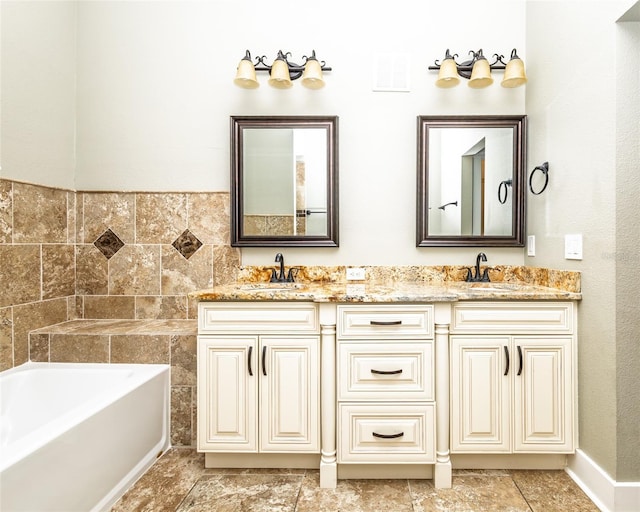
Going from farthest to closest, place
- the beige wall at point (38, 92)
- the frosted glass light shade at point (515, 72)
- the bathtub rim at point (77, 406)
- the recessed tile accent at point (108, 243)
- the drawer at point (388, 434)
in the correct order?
the recessed tile accent at point (108, 243), the frosted glass light shade at point (515, 72), the beige wall at point (38, 92), the drawer at point (388, 434), the bathtub rim at point (77, 406)

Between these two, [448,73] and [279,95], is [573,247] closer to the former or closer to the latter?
[448,73]

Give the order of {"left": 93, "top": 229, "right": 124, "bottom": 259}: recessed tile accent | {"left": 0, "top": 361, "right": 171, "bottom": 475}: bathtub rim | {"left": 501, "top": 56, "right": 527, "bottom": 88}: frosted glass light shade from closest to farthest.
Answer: {"left": 0, "top": 361, "right": 171, "bottom": 475}: bathtub rim, {"left": 501, "top": 56, "right": 527, "bottom": 88}: frosted glass light shade, {"left": 93, "top": 229, "right": 124, "bottom": 259}: recessed tile accent

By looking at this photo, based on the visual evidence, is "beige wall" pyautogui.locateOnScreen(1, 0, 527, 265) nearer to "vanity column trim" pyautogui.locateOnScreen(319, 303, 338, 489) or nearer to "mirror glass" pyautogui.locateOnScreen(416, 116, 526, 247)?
"mirror glass" pyautogui.locateOnScreen(416, 116, 526, 247)

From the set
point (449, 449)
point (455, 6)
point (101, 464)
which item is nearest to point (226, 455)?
point (101, 464)

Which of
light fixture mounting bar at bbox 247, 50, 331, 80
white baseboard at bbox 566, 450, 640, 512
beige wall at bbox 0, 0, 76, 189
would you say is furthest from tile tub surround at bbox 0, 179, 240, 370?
white baseboard at bbox 566, 450, 640, 512

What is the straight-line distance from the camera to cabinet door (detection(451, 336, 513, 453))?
166 centimetres

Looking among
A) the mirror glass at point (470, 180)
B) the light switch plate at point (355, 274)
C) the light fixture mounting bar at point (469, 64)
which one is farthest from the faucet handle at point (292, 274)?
the light fixture mounting bar at point (469, 64)

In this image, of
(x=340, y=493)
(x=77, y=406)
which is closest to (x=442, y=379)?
(x=340, y=493)

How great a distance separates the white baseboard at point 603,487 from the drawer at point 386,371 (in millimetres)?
753

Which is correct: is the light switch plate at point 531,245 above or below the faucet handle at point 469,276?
above

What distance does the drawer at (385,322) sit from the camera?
162cm

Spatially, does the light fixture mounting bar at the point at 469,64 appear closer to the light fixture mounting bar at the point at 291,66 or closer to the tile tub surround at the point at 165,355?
the light fixture mounting bar at the point at 291,66

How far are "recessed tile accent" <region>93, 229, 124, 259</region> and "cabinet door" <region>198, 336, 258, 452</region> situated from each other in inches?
42.0

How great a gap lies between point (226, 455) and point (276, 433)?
1.02 feet
